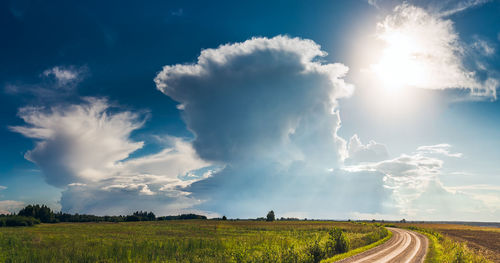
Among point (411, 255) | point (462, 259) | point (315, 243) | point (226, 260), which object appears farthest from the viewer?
point (411, 255)

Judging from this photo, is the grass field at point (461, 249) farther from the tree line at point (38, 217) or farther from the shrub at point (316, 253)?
the tree line at point (38, 217)

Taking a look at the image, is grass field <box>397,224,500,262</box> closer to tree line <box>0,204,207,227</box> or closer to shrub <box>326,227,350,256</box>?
shrub <box>326,227,350,256</box>

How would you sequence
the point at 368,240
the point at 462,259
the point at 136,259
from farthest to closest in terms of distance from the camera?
the point at 368,240
the point at 462,259
the point at 136,259

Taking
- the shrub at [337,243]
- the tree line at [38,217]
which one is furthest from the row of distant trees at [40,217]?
the shrub at [337,243]

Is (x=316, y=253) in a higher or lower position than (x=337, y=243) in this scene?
lower

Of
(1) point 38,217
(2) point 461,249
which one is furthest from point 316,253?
(1) point 38,217

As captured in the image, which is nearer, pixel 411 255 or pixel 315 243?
pixel 315 243

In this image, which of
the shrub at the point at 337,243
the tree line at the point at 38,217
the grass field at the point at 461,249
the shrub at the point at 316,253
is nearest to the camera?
the shrub at the point at 316,253

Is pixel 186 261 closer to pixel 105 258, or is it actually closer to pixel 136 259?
pixel 136 259

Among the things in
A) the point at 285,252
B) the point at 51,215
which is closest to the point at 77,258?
the point at 285,252

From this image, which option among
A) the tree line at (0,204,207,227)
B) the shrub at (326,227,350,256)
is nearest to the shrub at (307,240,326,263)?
the shrub at (326,227,350,256)

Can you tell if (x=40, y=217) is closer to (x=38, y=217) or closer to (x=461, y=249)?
(x=38, y=217)

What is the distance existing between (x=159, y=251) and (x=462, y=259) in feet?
93.8

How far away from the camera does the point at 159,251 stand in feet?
91.7
